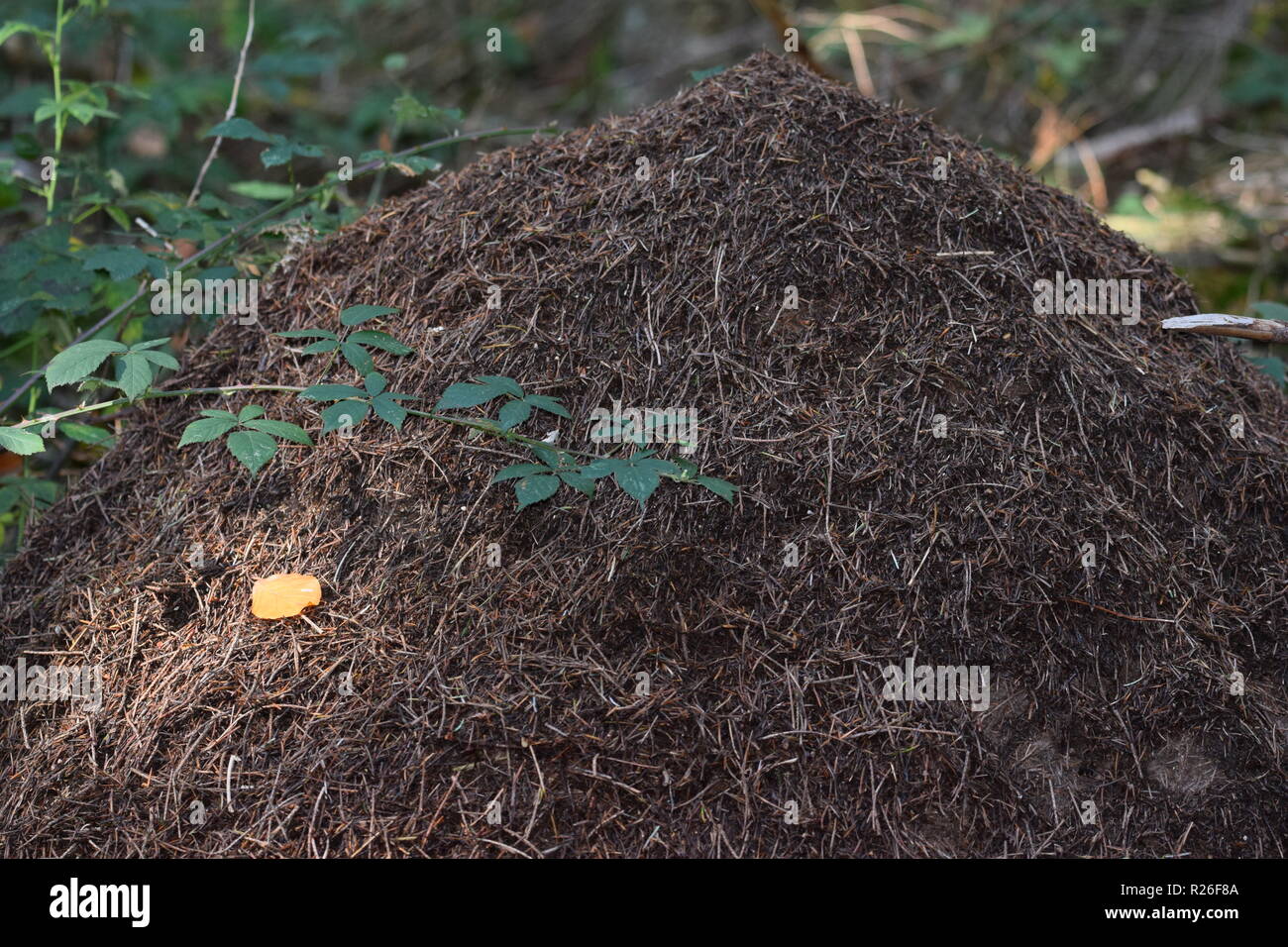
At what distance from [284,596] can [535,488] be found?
673 mm

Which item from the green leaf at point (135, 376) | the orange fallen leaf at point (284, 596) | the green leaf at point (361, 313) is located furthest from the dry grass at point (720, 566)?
the green leaf at point (135, 376)

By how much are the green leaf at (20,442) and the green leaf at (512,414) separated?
41.0 inches

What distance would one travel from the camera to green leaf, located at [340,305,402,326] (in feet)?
8.55

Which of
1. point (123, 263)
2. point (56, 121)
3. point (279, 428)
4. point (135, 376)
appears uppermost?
point (56, 121)

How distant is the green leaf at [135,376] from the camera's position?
241cm

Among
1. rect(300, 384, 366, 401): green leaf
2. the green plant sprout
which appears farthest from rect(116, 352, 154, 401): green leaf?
rect(300, 384, 366, 401): green leaf

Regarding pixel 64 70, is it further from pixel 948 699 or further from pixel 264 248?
pixel 948 699

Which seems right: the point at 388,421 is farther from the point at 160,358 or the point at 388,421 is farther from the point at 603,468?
the point at 160,358

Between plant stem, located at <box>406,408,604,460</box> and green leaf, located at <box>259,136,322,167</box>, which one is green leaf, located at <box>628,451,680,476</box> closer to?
plant stem, located at <box>406,408,604,460</box>

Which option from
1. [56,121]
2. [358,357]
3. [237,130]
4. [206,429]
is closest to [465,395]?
[358,357]

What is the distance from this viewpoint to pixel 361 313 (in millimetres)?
2643

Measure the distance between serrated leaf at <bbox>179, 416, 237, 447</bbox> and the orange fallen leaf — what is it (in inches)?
14.8

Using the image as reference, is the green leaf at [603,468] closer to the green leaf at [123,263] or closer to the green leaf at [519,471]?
the green leaf at [519,471]
